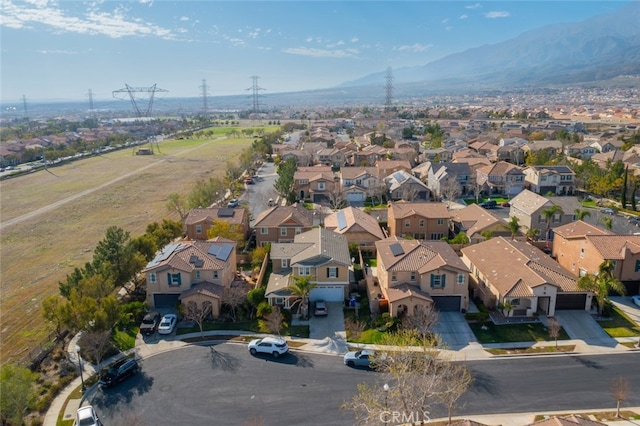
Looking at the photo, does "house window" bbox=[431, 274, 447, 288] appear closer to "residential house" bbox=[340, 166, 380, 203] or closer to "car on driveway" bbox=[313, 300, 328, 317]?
"car on driveway" bbox=[313, 300, 328, 317]

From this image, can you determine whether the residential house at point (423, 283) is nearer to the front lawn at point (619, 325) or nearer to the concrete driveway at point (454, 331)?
the concrete driveway at point (454, 331)

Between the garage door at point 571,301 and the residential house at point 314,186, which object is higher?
the residential house at point 314,186

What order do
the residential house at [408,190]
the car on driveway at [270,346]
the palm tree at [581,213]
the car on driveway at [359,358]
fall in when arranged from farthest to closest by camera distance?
the residential house at [408,190] → the palm tree at [581,213] → the car on driveway at [270,346] → the car on driveway at [359,358]

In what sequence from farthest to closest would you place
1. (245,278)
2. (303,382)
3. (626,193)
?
1. (626,193)
2. (245,278)
3. (303,382)

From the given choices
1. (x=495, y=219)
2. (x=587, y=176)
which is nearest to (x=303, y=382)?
(x=495, y=219)

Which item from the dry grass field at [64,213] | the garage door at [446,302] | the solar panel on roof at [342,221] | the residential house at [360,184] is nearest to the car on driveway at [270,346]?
the garage door at [446,302]

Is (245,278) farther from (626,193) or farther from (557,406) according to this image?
(626,193)
